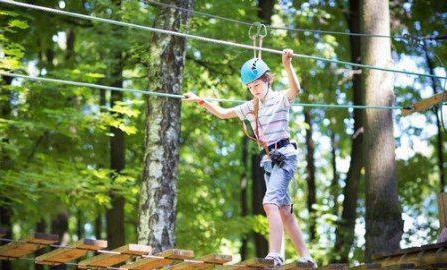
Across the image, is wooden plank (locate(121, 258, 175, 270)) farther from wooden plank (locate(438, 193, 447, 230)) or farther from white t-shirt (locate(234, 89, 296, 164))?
wooden plank (locate(438, 193, 447, 230))

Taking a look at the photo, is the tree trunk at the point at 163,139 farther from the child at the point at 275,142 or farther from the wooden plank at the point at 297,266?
the wooden plank at the point at 297,266

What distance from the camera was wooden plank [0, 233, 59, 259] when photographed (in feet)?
19.4

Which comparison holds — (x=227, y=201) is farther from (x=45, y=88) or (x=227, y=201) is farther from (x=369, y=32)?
(x=369, y=32)

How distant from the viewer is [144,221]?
7.75 m

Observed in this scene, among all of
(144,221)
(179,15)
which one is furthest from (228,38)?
(144,221)

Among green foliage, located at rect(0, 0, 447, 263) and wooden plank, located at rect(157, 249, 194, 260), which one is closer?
wooden plank, located at rect(157, 249, 194, 260)

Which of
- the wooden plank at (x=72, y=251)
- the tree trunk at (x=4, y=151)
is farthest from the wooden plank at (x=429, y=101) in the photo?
the tree trunk at (x=4, y=151)

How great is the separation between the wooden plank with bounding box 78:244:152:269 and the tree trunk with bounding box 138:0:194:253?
1.07 meters

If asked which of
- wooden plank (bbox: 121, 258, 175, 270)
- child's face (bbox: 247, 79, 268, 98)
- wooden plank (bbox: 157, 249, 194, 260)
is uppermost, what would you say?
child's face (bbox: 247, 79, 268, 98)

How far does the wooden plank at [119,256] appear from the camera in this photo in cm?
592

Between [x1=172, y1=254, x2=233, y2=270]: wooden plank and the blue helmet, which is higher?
the blue helmet

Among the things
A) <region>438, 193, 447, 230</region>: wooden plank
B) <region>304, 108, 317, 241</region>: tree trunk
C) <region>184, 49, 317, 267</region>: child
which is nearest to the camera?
<region>184, 49, 317, 267</region>: child

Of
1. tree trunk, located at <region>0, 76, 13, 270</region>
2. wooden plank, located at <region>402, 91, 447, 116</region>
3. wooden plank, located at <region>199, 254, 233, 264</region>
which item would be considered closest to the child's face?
wooden plank, located at <region>199, 254, 233, 264</region>

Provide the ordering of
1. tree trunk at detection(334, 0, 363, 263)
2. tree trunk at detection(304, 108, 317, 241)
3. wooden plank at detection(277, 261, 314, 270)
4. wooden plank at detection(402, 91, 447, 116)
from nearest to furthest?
wooden plank at detection(277, 261, 314, 270) < wooden plank at detection(402, 91, 447, 116) < tree trunk at detection(334, 0, 363, 263) < tree trunk at detection(304, 108, 317, 241)
